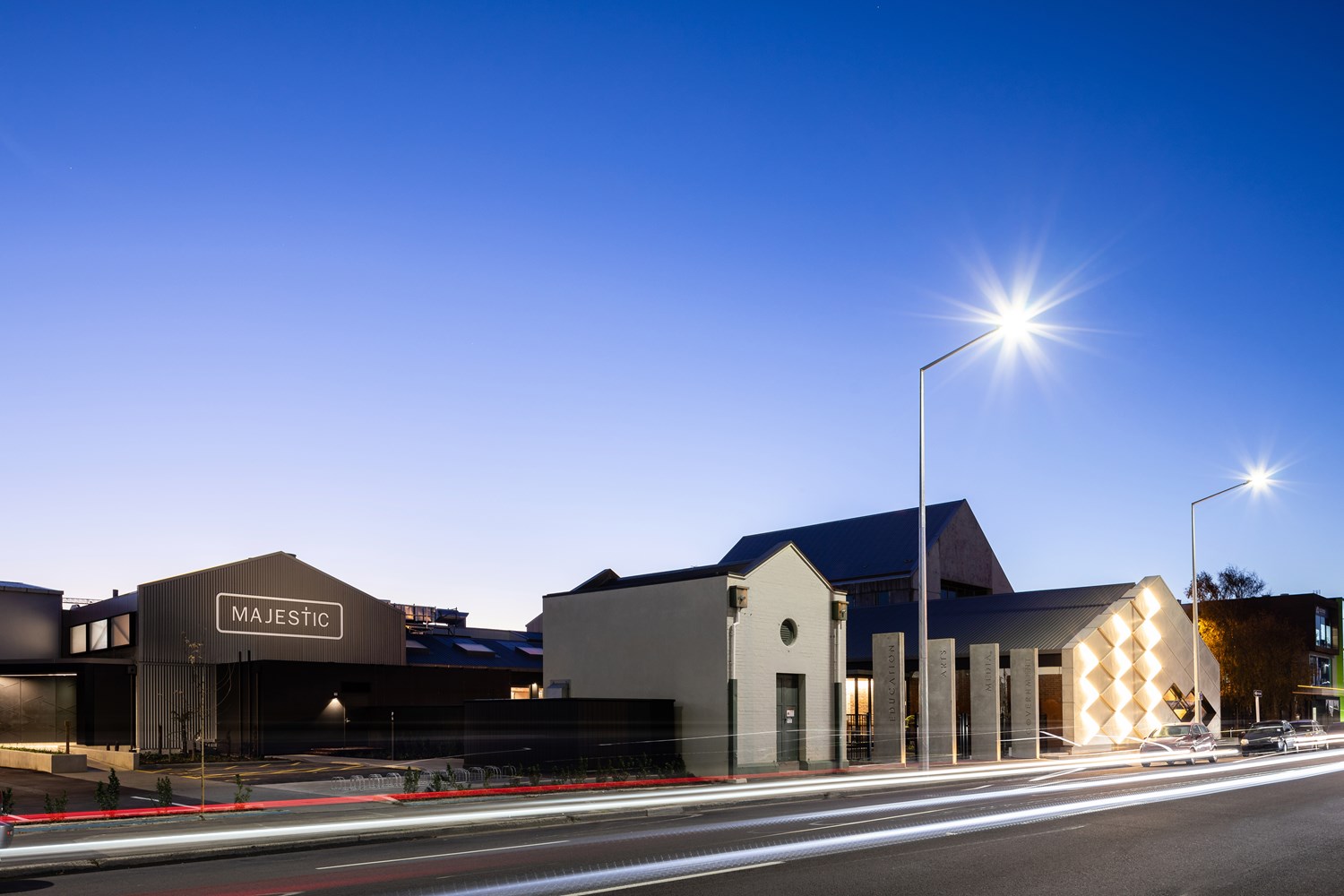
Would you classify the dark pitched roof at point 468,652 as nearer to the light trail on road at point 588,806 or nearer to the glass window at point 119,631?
the glass window at point 119,631

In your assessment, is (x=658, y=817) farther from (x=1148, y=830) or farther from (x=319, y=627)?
(x=319, y=627)

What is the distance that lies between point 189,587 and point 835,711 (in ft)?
87.3

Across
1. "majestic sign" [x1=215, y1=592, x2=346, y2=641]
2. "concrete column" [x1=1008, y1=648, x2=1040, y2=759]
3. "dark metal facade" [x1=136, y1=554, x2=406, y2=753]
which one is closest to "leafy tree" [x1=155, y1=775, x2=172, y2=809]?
"dark metal facade" [x1=136, y1=554, x2=406, y2=753]

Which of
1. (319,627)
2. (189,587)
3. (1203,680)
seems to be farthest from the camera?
(1203,680)

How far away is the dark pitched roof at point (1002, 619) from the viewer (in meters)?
47.1

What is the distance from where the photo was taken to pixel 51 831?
56.6 ft

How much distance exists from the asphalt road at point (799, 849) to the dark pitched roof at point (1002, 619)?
2274cm

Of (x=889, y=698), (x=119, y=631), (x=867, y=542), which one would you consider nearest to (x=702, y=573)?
(x=889, y=698)

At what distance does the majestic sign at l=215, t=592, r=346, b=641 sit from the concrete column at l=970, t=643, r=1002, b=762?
27676 mm

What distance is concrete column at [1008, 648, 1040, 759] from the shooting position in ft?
127

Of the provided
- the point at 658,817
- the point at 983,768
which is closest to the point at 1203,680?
the point at 983,768

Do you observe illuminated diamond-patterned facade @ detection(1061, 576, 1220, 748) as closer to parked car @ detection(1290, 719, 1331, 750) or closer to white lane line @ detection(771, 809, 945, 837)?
parked car @ detection(1290, 719, 1331, 750)

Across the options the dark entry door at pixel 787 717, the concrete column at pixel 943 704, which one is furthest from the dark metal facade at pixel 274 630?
the concrete column at pixel 943 704

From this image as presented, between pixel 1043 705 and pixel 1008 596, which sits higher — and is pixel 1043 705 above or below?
below
